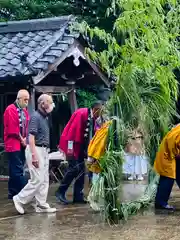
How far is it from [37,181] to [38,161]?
0.97ft

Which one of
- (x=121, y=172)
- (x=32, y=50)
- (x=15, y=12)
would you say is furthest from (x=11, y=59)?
(x=15, y=12)

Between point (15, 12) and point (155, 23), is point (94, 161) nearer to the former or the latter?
point (155, 23)

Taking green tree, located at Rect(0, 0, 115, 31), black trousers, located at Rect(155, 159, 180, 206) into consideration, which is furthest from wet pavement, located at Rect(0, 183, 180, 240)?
green tree, located at Rect(0, 0, 115, 31)

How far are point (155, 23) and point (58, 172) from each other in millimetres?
5432

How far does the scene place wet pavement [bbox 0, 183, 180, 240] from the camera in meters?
6.94

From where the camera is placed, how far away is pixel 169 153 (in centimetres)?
858

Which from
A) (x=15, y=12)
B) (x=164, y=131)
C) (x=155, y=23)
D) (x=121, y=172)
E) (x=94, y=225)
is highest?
(x=15, y=12)

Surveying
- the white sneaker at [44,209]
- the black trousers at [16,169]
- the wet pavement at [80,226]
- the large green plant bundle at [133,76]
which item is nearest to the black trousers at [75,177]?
the wet pavement at [80,226]

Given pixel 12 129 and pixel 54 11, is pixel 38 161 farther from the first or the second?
pixel 54 11

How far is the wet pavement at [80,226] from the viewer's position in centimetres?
694

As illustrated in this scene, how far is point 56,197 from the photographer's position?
31.8ft

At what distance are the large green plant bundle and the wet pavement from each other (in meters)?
0.28

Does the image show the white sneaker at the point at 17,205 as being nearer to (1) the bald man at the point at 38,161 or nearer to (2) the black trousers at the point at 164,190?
(1) the bald man at the point at 38,161

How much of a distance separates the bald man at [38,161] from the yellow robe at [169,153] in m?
1.74
